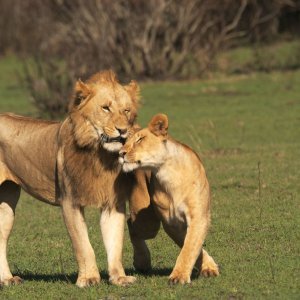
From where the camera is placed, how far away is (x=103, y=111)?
21.8ft

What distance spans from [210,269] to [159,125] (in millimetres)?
1067

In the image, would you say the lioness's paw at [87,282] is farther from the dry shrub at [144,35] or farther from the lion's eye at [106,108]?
the dry shrub at [144,35]

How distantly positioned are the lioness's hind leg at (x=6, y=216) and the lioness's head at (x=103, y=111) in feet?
3.71

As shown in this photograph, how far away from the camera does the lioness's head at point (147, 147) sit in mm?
6430

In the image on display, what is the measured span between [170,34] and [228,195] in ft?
49.3

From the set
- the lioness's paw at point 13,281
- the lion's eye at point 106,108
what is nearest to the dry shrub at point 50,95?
the lioness's paw at point 13,281

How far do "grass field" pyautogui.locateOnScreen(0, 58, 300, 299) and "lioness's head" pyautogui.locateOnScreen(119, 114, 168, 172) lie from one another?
2.57 ft

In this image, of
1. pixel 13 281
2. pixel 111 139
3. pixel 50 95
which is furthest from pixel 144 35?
pixel 111 139

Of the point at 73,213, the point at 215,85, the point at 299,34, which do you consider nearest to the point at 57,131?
the point at 73,213

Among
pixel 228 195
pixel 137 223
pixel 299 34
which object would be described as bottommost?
pixel 299 34

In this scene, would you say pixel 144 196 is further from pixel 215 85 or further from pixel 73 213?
pixel 215 85

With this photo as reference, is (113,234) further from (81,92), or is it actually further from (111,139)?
(81,92)

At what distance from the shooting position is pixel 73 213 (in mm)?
6902

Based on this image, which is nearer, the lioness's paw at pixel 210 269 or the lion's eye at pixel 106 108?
the lion's eye at pixel 106 108
